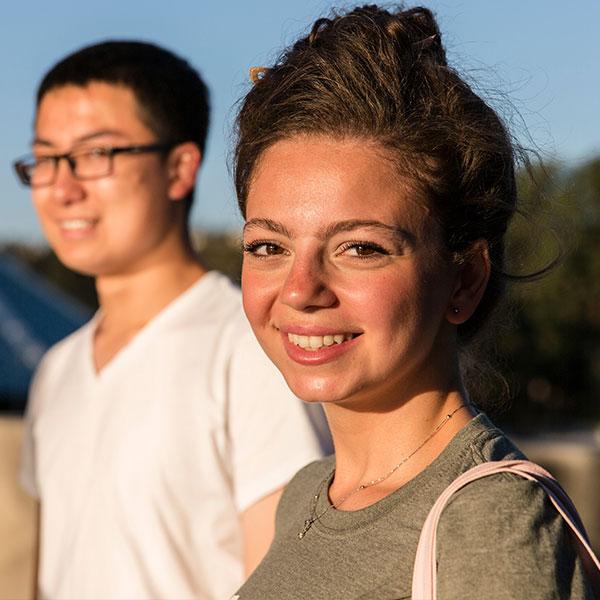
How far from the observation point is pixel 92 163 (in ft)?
10.5

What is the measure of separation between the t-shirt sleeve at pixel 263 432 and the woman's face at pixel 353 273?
863mm

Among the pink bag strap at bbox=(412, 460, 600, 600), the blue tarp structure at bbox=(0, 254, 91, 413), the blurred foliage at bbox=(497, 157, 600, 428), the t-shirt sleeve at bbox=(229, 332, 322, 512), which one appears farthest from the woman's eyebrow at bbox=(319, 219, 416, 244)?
the blurred foliage at bbox=(497, 157, 600, 428)

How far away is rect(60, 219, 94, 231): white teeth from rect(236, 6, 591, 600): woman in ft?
4.14

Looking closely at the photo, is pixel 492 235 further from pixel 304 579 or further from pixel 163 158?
pixel 163 158

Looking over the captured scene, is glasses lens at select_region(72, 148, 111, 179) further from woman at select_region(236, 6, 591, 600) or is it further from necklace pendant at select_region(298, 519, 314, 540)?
necklace pendant at select_region(298, 519, 314, 540)

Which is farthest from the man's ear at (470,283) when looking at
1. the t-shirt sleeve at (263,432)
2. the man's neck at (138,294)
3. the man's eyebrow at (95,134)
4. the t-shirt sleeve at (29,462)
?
the t-shirt sleeve at (29,462)

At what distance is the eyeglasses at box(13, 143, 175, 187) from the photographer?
318cm

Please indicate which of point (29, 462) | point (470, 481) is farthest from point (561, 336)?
point (470, 481)

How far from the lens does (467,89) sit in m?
1.91

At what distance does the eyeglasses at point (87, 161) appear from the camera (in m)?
3.18

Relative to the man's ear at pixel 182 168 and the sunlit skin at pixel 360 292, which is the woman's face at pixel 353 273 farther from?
the man's ear at pixel 182 168

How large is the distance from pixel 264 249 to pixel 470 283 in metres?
0.32

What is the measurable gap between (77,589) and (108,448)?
0.34 meters

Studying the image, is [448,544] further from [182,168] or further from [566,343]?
[566,343]
